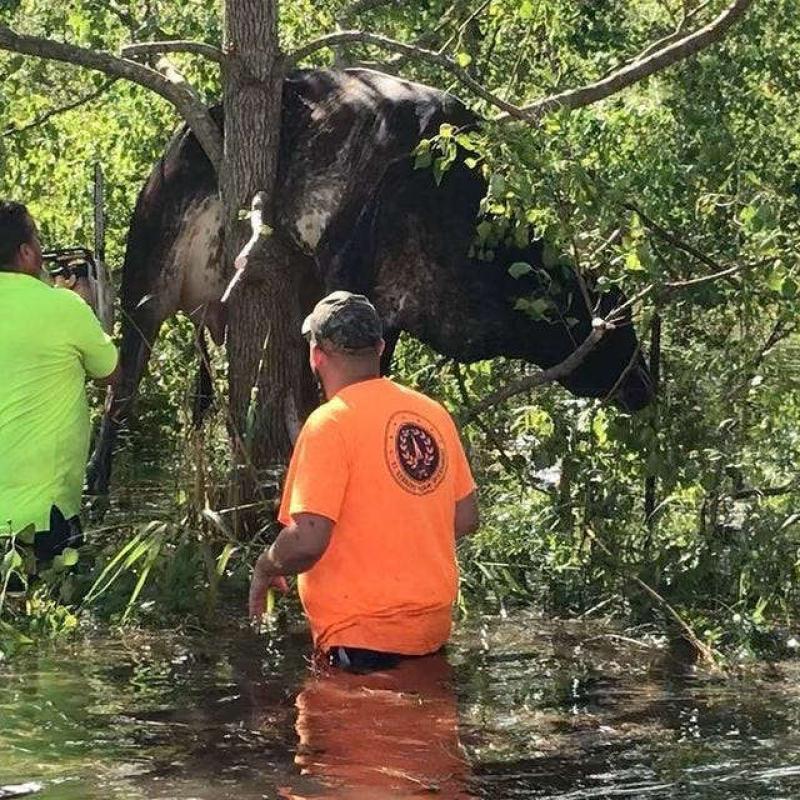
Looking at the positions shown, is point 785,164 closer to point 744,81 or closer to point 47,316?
point 744,81

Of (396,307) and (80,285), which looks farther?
(396,307)

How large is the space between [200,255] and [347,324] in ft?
13.1

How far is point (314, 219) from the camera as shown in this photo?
8422 millimetres

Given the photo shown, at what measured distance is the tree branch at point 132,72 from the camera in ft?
25.9

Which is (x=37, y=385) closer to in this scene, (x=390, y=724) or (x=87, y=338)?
(x=87, y=338)

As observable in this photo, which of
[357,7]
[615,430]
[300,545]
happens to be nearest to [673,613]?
[615,430]

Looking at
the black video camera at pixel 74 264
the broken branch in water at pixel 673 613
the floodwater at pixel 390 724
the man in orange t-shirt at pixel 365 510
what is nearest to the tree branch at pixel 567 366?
the broken branch in water at pixel 673 613

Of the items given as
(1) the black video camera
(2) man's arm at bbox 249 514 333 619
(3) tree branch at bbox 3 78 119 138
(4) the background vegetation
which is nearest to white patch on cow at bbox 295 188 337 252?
(4) the background vegetation

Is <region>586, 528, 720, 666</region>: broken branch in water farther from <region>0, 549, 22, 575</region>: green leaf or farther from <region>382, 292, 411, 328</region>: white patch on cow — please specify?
<region>0, 549, 22, 575</region>: green leaf

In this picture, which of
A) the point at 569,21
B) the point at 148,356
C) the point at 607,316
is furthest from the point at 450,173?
the point at 569,21

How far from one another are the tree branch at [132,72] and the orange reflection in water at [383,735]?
3.42 m

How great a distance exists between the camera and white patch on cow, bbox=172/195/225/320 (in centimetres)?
896

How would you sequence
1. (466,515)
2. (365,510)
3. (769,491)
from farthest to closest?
(769,491) → (466,515) → (365,510)

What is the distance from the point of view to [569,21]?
12.3m
